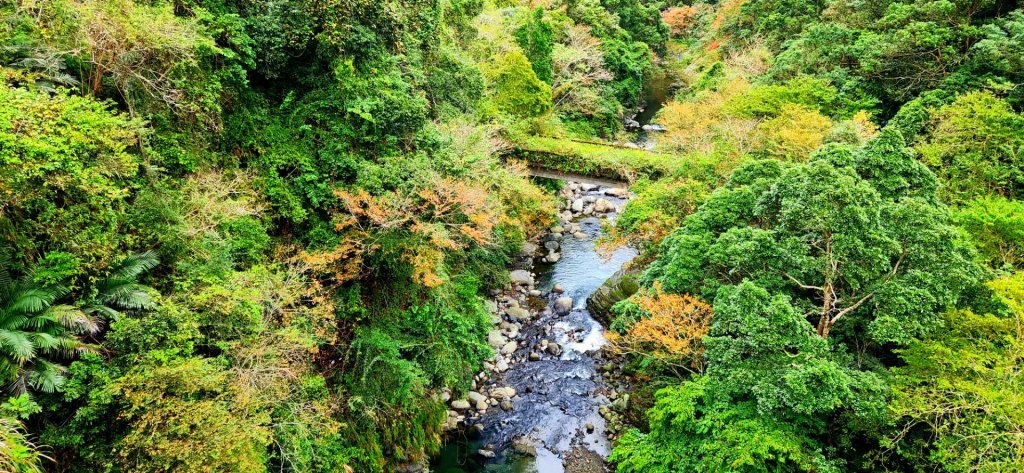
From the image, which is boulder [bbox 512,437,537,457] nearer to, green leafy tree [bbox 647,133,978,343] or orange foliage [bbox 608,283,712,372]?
orange foliage [bbox 608,283,712,372]

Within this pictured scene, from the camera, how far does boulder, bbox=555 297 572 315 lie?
73.6 feet

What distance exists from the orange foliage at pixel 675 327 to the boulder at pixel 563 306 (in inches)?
288

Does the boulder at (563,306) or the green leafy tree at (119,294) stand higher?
the green leafy tree at (119,294)

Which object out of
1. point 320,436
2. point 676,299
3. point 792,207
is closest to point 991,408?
point 792,207

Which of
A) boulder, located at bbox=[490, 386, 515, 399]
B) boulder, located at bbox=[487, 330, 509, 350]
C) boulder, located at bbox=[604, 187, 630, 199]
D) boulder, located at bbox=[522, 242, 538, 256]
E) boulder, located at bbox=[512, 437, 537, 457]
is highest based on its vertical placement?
boulder, located at bbox=[604, 187, 630, 199]

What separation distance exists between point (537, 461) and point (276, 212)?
11.2 metres

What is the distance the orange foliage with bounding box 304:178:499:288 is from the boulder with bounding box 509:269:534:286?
33.2 feet

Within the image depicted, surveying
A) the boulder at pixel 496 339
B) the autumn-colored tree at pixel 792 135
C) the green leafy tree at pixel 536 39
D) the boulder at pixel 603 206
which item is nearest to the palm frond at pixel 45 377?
the boulder at pixel 496 339

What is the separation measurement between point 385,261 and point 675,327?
28.1 feet

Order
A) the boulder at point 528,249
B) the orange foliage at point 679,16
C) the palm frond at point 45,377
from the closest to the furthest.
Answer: the palm frond at point 45,377, the boulder at point 528,249, the orange foliage at point 679,16

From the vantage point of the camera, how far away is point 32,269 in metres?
7.66

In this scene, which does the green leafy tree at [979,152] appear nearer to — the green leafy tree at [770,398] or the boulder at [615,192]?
the green leafy tree at [770,398]

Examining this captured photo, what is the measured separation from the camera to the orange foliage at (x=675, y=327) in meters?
13.7

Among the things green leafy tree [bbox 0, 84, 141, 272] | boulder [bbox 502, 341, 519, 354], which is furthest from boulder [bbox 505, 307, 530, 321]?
green leafy tree [bbox 0, 84, 141, 272]
